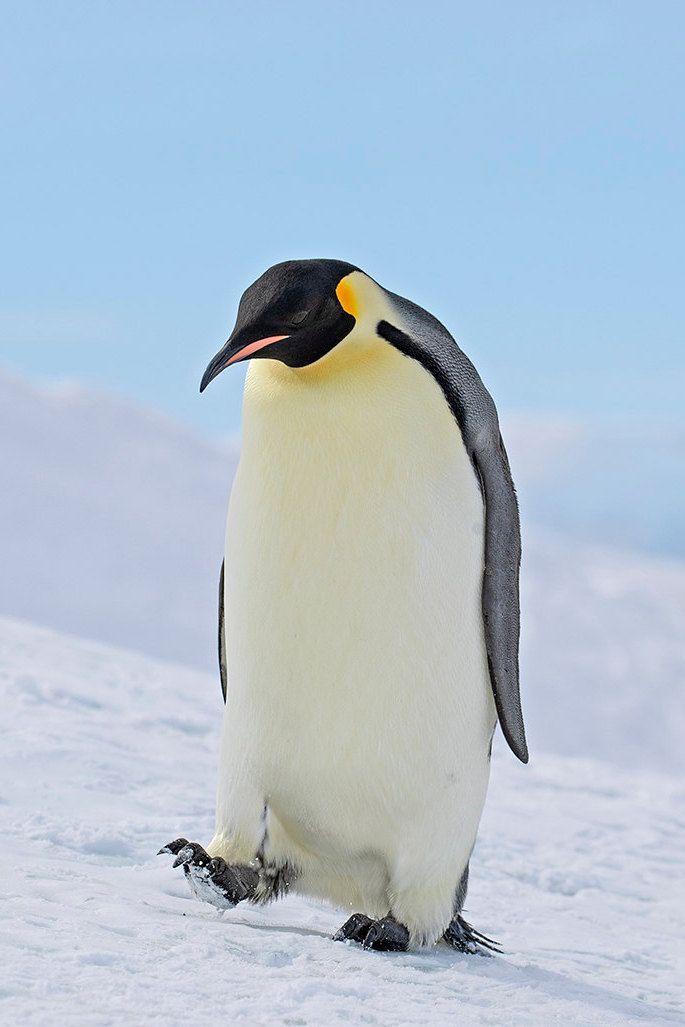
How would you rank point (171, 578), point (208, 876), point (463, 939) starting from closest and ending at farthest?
1. point (208, 876)
2. point (463, 939)
3. point (171, 578)

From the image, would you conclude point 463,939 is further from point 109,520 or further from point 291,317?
point 109,520

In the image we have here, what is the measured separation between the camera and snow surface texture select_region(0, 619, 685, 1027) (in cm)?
221

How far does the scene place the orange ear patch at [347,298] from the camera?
Result: 2.91m

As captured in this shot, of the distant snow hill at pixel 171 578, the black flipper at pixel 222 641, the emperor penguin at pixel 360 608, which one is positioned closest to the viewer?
the emperor penguin at pixel 360 608

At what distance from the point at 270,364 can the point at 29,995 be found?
4.87ft

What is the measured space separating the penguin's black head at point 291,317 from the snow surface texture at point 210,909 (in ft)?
3.65

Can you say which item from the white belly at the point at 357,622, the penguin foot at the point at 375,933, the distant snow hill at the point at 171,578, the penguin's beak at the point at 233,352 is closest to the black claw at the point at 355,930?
the penguin foot at the point at 375,933

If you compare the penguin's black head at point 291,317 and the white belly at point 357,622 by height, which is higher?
the penguin's black head at point 291,317

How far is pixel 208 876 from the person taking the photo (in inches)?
113

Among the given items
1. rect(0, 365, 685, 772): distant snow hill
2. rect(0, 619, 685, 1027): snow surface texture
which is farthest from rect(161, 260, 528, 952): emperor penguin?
rect(0, 365, 685, 772): distant snow hill

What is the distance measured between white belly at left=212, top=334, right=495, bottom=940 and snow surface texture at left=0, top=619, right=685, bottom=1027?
271 mm

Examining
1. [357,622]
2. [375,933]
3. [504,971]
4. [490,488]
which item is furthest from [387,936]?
[490,488]

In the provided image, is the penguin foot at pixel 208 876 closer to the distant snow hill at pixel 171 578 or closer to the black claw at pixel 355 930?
the black claw at pixel 355 930

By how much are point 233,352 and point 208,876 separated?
3.69ft
